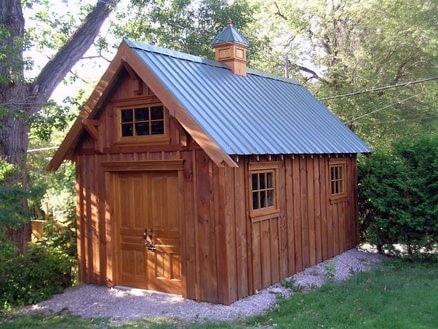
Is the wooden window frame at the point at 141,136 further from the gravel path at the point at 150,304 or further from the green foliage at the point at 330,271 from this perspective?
the green foliage at the point at 330,271

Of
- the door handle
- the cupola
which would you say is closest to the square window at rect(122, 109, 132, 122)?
the door handle

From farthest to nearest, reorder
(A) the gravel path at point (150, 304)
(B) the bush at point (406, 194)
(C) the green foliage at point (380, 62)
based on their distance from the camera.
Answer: (C) the green foliage at point (380, 62)
(B) the bush at point (406, 194)
(A) the gravel path at point (150, 304)

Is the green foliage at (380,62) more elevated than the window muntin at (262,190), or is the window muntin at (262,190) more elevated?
the green foliage at (380,62)

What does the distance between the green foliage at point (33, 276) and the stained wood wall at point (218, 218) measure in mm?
442

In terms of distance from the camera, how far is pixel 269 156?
9.27m

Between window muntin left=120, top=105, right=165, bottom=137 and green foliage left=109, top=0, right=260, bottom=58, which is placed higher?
green foliage left=109, top=0, right=260, bottom=58

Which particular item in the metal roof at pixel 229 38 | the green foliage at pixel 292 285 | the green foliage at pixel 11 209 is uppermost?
the metal roof at pixel 229 38

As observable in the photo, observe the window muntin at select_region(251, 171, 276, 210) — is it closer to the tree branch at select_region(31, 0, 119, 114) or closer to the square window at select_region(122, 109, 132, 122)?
the square window at select_region(122, 109, 132, 122)

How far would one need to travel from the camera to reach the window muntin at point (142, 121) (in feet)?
29.5

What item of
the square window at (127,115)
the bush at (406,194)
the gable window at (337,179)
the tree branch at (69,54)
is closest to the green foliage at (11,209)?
the square window at (127,115)

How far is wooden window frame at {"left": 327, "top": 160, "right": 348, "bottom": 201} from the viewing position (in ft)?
39.2

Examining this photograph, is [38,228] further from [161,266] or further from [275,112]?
[275,112]

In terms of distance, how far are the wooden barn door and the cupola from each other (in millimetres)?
3673

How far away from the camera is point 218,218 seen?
827cm
